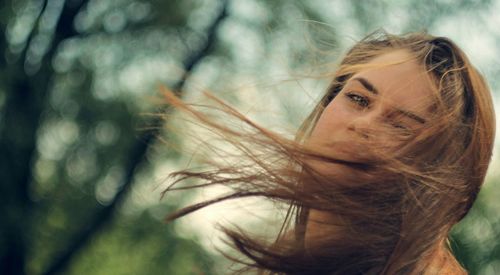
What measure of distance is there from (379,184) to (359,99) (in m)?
0.27

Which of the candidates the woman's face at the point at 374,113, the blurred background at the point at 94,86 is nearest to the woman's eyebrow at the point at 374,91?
the woman's face at the point at 374,113

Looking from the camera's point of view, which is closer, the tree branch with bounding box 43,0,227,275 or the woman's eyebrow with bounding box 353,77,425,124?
the woman's eyebrow with bounding box 353,77,425,124

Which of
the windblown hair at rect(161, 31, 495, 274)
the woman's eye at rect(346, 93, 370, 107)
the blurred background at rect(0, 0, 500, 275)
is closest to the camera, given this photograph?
the windblown hair at rect(161, 31, 495, 274)

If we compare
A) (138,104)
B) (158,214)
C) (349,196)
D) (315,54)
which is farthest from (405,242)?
(158,214)

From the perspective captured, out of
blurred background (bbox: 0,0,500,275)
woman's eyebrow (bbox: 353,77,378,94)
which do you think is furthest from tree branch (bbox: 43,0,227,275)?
woman's eyebrow (bbox: 353,77,378,94)

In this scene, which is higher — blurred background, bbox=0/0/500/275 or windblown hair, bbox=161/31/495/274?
windblown hair, bbox=161/31/495/274

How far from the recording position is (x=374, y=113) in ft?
5.57

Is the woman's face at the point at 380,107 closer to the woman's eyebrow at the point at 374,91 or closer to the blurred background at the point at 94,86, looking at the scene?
the woman's eyebrow at the point at 374,91

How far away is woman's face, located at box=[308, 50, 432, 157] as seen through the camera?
1682 mm

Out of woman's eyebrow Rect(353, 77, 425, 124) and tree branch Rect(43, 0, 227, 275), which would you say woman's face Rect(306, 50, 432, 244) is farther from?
tree branch Rect(43, 0, 227, 275)

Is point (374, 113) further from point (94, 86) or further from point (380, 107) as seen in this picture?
point (94, 86)

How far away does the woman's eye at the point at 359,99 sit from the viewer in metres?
1.78

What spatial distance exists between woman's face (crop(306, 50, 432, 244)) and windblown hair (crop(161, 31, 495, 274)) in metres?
0.02

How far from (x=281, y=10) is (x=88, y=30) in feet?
7.85
